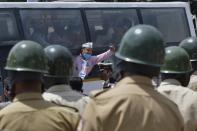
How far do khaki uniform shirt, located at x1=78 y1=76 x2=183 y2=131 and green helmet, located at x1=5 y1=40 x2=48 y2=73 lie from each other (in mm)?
541

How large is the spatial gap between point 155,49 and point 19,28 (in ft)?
24.8

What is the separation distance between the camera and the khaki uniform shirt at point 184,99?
169 inches

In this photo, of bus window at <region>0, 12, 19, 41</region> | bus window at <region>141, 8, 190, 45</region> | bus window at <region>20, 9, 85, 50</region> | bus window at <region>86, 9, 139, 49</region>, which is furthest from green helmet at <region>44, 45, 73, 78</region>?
bus window at <region>141, 8, 190, 45</region>

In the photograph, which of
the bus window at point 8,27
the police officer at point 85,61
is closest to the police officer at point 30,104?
the bus window at point 8,27

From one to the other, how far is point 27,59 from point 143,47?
0.76 m

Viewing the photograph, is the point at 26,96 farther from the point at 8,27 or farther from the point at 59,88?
the point at 8,27

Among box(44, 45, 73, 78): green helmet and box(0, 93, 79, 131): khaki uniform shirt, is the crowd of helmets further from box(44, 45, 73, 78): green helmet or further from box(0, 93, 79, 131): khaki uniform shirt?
box(44, 45, 73, 78): green helmet

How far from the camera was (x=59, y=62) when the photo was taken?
168 inches

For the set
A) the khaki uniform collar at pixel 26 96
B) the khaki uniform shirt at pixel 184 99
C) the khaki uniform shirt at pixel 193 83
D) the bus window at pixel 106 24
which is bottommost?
the bus window at pixel 106 24

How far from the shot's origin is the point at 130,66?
9.78ft

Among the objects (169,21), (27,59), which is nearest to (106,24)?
(169,21)

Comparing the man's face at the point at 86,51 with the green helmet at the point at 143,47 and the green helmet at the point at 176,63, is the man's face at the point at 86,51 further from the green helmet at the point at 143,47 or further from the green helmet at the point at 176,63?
the green helmet at the point at 143,47

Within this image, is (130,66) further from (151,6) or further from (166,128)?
(151,6)

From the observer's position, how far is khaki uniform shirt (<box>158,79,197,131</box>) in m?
4.30
